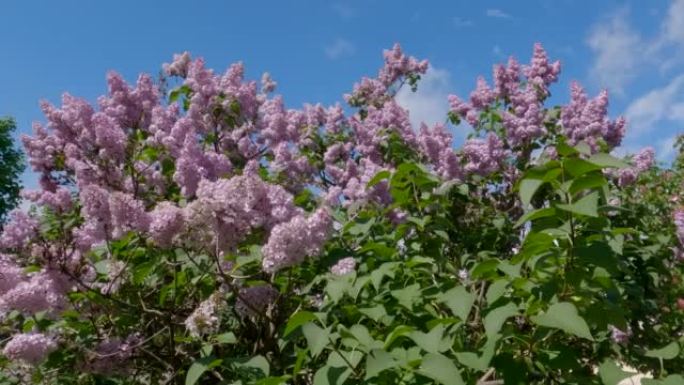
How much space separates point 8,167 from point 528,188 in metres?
34.3

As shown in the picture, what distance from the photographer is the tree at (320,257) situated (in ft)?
6.38

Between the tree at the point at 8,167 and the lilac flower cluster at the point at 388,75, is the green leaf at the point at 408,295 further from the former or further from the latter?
the tree at the point at 8,167

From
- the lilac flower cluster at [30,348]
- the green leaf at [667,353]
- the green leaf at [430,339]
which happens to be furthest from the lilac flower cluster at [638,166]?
the lilac flower cluster at [30,348]

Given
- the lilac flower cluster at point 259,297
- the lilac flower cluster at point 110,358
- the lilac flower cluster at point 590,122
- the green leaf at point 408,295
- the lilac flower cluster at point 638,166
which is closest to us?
the green leaf at point 408,295

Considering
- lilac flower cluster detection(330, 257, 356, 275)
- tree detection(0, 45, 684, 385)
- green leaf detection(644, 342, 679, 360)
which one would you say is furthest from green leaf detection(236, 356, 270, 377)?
green leaf detection(644, 342, 679, 360)

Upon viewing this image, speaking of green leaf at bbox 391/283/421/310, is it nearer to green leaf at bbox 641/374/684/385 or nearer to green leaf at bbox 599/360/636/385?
green leaf at bbox 599/360/636/385

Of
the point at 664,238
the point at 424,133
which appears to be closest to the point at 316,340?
the point at 664,238

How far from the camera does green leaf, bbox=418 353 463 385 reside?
1.67 meters

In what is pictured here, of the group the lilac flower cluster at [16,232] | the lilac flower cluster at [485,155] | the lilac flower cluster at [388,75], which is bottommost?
the lilac flower cluster at [16,232]

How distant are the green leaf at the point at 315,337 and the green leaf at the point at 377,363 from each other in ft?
0.48

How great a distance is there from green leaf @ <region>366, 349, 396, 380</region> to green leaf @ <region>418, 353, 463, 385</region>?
88 mm

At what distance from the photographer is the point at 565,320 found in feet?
5.70

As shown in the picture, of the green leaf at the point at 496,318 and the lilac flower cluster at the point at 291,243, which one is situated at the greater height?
the lilac flower cluster at the point at 291,243

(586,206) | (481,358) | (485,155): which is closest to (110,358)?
(481,358)
